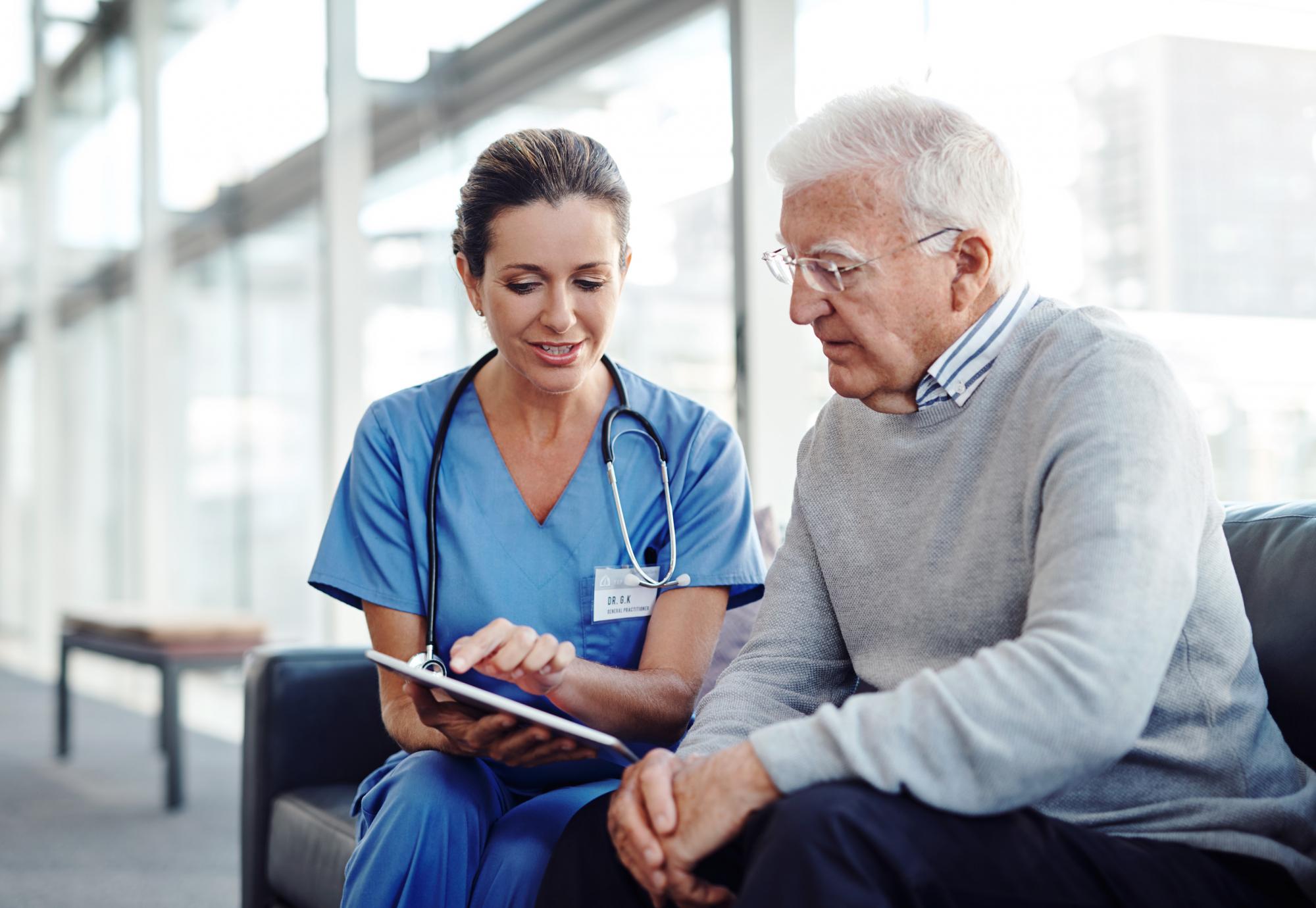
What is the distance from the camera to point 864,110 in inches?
49.3

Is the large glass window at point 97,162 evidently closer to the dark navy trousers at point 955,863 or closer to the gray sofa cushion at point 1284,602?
the gray sofa cushion at point 1284,602

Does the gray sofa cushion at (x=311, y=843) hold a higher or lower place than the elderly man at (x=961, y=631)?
lower

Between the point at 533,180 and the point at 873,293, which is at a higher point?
the point at 533,180

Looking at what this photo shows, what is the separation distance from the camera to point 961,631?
118cm

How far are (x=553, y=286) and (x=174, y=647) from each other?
8.36 feet

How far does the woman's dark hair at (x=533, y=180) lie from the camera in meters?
1.51

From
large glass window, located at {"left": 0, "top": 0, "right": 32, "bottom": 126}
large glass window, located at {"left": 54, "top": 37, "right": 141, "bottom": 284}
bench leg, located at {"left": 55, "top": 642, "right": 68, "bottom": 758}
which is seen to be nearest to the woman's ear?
bench leg, located at {"left": 55, "top": 642, "right": 68, "bottom": 758}

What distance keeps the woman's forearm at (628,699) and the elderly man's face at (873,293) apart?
43 cm

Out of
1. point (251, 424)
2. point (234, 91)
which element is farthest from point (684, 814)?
point (234, 91)

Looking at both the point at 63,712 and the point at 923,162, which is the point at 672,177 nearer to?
the point at 923,162

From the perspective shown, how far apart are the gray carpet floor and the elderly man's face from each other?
6.53 ft

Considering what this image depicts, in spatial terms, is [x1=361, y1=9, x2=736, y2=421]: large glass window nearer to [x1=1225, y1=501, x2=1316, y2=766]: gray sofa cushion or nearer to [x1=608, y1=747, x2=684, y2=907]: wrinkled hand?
[x1=1225, y1=501, x2=1316, y2=766]: gray sofa cushion

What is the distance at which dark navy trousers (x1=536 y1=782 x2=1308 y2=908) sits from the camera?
2.97 ft

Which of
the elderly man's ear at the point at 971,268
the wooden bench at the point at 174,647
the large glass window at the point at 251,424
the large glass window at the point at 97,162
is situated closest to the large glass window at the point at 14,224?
the large glass window at the point at 97,162
